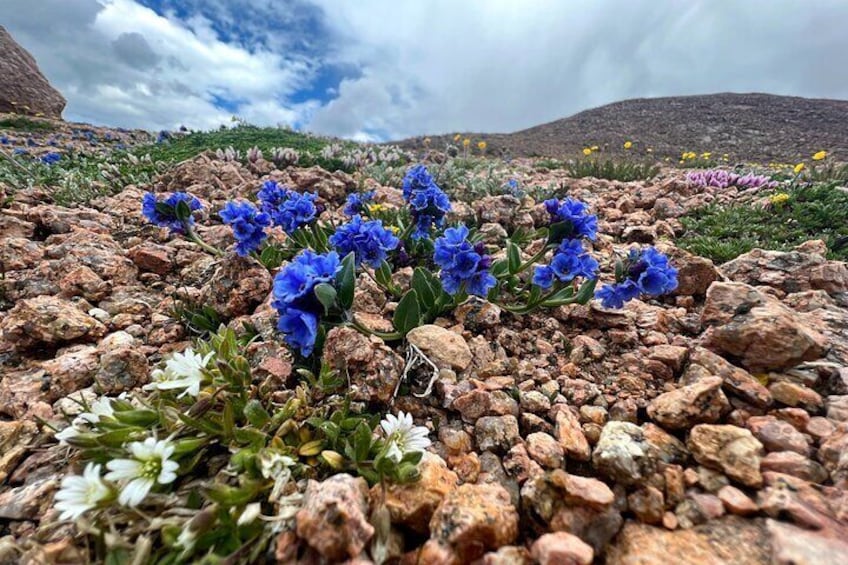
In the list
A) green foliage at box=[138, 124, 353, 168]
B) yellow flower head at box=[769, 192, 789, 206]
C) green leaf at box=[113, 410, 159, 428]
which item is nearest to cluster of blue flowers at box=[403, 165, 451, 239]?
green leaf at box=[113, 410, 159, 428]

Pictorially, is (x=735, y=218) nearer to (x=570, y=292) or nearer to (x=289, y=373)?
(x=570, y=292)

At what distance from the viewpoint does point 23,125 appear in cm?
1534

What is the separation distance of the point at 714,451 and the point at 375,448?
4.21 feet

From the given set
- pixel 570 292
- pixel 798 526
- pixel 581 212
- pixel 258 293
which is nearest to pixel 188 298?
pixel 258 293

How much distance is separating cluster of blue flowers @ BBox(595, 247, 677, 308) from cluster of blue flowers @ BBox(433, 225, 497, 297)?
77 cm

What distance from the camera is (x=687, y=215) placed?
510 cm

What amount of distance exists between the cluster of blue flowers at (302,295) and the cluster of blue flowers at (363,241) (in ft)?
1.91

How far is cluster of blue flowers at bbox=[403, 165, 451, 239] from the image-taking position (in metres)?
3.28

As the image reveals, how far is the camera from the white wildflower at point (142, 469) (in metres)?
1.35

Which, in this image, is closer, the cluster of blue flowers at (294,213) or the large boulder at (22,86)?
the cluster of blue flowers at (294,213)

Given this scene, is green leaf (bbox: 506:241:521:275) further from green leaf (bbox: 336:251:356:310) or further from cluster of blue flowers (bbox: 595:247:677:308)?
green leaf (bbox: 336:251:356:310)

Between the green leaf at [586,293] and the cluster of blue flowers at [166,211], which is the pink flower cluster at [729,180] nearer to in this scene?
the green leaf at [586,293]

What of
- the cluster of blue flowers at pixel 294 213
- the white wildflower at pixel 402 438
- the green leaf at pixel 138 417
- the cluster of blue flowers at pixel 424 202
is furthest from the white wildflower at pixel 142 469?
the cluster of blue flowers at pixel 424 202

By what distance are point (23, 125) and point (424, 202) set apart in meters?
20.0
